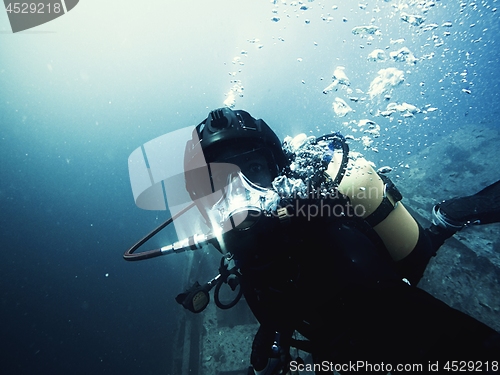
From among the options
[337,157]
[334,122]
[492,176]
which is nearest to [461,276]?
[337,157]

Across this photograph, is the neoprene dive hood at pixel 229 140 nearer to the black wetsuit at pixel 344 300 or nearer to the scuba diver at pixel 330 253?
the scuba diver at pixel 330 253

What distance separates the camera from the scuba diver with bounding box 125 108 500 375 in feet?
4.70

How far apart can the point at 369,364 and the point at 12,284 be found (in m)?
16.4

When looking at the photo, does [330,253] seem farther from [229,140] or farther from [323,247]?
[229,140]

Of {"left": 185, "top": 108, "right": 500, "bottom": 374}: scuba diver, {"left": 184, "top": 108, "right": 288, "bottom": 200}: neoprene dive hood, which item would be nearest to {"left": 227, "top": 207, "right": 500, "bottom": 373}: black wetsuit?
{"left": 185, "top": 108, "right": 500, "bottom": 374}: scuba diver

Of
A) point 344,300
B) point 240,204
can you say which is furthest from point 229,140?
point 344,300

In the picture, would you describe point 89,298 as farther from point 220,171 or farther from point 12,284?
point 220,171

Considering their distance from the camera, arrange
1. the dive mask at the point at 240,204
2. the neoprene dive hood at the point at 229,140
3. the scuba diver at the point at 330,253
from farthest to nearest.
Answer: the neoprene dive hood at the point at 229,140, the dive mask at the point at 240,204, the scuba diver at the point at 330,253

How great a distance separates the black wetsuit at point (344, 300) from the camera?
1318mm

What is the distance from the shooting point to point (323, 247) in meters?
1.98

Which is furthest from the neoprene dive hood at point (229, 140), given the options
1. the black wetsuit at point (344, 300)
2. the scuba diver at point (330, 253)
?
the black wetsuit at point (344, 300)

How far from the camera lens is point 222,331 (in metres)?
8.29

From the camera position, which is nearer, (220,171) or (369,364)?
(369,364)

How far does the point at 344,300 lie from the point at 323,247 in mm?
408
